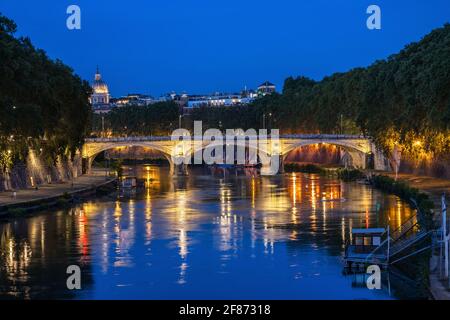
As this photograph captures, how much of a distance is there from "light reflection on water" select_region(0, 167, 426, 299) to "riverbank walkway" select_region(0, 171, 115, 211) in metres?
2.69

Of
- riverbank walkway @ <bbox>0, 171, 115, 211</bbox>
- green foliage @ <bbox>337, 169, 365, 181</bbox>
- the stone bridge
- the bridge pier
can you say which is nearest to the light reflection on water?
riverbank walkway @ <bbox>0, 171, 115, 211</bbox>

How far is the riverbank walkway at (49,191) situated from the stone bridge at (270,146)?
18.2 meters

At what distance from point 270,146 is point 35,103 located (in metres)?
54.6

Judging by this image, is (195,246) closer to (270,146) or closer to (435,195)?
(435,195)

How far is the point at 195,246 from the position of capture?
45719mm

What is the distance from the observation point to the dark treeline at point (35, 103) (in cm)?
6175

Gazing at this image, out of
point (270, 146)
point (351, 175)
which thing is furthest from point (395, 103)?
point (270, 146)

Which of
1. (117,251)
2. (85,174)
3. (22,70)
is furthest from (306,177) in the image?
(117,251)

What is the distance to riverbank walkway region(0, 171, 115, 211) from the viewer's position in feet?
211

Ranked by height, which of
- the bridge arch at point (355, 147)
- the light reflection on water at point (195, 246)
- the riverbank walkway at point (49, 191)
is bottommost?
the light reflection on water at point (195, 246)

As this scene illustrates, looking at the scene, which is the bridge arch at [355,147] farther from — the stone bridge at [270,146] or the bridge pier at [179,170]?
the bridge pier at [179,170]

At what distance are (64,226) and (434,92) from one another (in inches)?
909

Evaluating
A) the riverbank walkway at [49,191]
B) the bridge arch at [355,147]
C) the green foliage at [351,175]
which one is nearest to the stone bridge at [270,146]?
the bridge arch at [355,147]

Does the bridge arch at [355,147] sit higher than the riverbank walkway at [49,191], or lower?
higher
